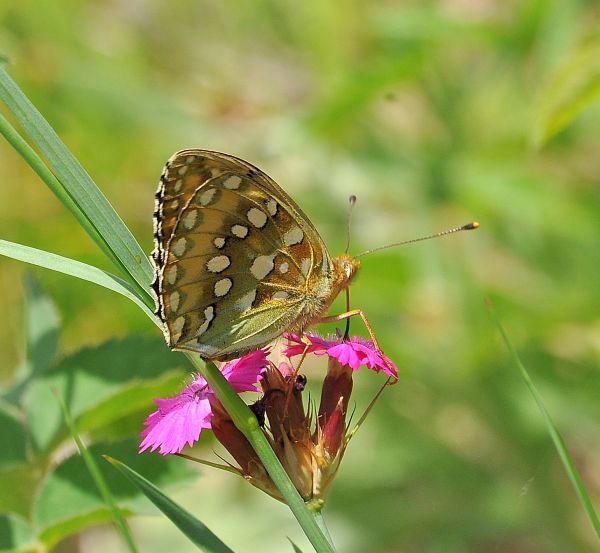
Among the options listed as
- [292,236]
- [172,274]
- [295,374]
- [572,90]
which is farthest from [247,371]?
[572,90]

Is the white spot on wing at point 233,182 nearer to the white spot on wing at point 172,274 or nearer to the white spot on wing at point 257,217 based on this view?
the white spot on wing at point 257,217

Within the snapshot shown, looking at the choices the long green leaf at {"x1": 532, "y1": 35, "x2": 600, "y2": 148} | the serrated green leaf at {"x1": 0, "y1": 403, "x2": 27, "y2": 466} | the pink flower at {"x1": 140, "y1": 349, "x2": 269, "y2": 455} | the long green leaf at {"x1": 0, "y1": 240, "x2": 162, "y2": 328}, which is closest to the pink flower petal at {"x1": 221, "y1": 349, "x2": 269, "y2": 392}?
the pink flower at {"x1": 140, "y1": 349, "x2": 269, "y2": 455}

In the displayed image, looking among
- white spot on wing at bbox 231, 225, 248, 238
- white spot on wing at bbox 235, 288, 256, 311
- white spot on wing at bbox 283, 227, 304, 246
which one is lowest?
white spot on wing at bbox 235, 288, 256, 311

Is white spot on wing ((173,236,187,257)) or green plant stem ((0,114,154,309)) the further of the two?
white spot on wing ((173,236,187,257))

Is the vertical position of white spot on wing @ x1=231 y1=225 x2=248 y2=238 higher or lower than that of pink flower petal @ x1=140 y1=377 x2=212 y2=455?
higher

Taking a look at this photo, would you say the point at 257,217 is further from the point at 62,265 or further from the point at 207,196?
the point at 62,265

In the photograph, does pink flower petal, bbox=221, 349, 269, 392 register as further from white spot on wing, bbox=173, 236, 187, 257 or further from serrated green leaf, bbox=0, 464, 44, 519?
serrated green leaf, bbox=0, 464, 44, 519

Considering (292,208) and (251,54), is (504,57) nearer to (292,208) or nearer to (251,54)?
(251,54)
